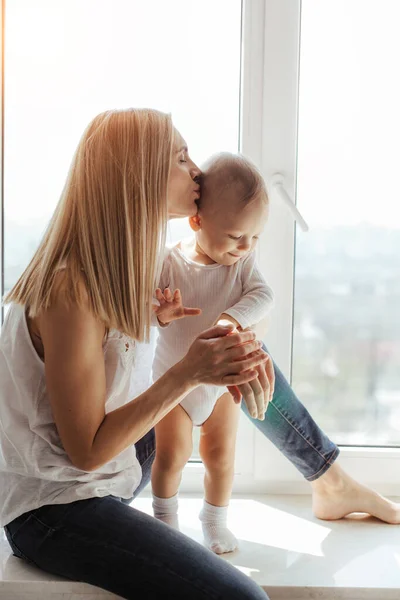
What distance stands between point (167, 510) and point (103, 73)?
3.34ft

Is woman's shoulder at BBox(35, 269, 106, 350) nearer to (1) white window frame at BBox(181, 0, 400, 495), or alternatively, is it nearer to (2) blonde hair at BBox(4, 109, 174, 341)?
(2) blonde hair at BBox(4, 109, 174, 341)

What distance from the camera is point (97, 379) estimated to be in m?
1.28

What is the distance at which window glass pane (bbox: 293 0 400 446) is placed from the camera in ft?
5.82

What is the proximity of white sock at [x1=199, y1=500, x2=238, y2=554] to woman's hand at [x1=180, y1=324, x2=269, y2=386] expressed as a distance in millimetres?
444

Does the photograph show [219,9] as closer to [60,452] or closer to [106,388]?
[106,388]

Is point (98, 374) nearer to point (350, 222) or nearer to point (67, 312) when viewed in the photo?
point (67, 312)

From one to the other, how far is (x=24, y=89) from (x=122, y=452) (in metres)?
0.92

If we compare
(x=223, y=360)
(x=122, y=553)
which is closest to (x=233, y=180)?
(x=223, y=360)

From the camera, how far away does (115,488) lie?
1.40 m

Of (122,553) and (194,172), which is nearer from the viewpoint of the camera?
(122,553)

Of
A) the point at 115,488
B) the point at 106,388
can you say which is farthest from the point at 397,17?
the point at 115,488

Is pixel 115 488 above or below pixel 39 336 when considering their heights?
below

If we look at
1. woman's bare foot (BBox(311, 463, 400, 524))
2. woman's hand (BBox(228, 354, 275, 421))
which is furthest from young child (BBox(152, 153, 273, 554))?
woman's bare foot (BBox(311, 463, 400, 524))

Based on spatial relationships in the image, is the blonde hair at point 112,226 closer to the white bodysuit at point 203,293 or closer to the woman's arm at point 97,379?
the woman's arm at point 97,379
